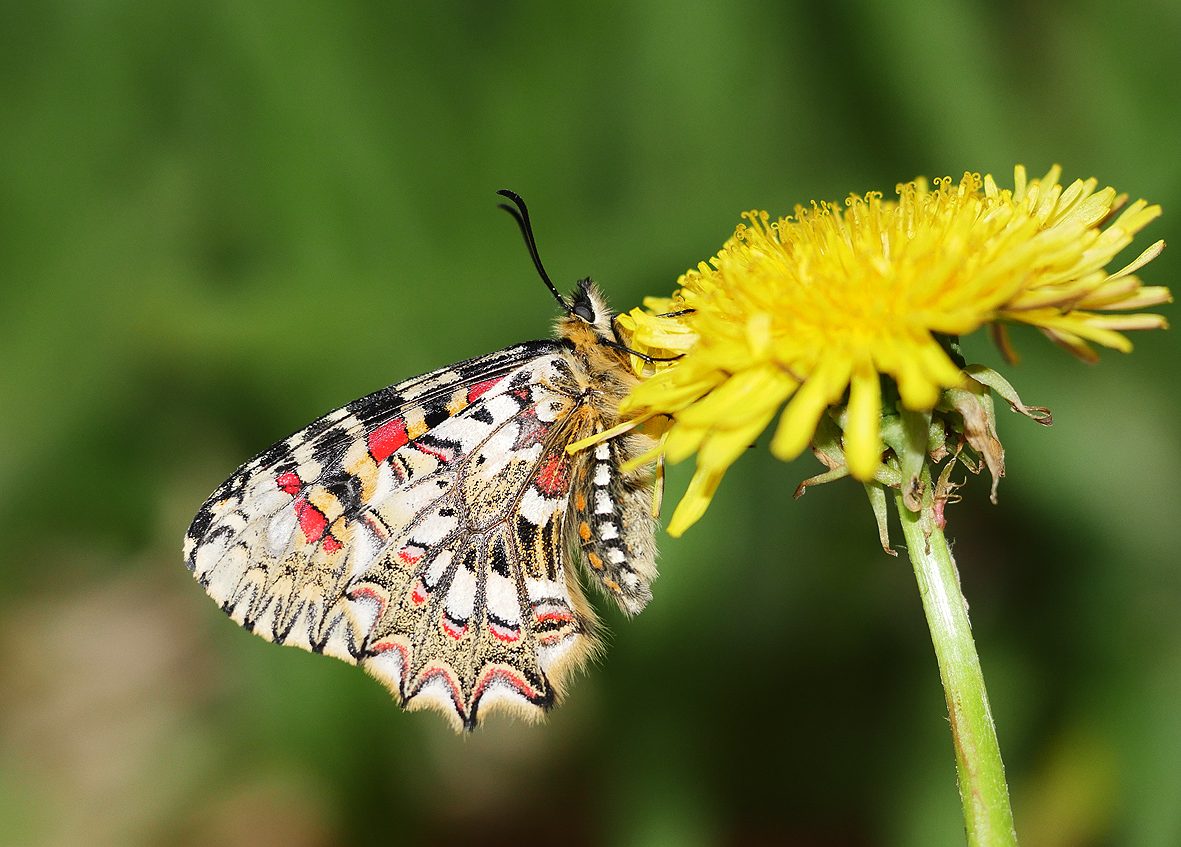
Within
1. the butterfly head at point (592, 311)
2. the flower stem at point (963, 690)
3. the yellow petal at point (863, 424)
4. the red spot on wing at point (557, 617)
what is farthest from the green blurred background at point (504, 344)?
the yellow petal at point (863, 424)

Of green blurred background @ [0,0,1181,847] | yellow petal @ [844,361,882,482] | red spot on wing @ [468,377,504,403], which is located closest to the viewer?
yellow petal @ [844,361,882,482]

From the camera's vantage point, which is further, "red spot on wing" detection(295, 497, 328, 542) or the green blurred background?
the green blurred background

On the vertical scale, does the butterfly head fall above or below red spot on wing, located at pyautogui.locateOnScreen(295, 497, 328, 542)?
above

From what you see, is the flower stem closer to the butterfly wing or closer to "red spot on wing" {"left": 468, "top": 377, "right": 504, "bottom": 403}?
the butterfly wing

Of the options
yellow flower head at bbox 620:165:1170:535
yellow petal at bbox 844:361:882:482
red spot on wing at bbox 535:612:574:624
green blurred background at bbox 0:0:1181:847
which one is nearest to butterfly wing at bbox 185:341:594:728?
red spot on wing at bbox 535:612:574:624

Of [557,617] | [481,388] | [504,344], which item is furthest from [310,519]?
[504,344]

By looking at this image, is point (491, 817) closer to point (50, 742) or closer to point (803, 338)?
point (50, 742)

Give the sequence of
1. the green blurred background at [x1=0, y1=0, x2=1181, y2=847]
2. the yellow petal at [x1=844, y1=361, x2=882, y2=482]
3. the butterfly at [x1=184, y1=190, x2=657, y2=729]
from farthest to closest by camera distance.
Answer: the green blurred background at [x1=0, y1=0, x2=1181, y2=847] → the butterfly at [x1=184, y1=190, x2=657, y2=729] → the yellow petal at [x1=844, y1=361, x2=882, y2=482]

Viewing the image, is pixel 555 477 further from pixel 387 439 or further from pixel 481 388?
pixel 387 439

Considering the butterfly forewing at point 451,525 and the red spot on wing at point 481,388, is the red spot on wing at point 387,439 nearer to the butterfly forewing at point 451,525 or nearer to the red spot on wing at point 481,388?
the butterfly forewing at point 451,525
